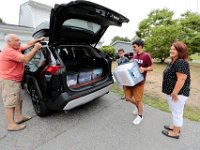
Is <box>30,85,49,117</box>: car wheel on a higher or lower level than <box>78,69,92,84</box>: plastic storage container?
lower

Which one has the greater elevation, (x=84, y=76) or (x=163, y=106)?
(x=84, y=76)

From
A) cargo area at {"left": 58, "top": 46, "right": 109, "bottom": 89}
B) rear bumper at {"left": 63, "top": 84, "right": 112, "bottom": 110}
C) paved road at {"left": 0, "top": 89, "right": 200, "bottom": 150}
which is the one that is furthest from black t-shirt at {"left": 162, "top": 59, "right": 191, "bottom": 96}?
cargo area at {"left": 58, "top": 46, "right": 109, "bottom": 89}

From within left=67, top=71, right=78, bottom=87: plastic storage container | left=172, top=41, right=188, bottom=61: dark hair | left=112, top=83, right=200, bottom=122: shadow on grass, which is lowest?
left=112, top=83, right=200, bottom=122: shadow on grass

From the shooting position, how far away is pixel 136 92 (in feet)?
10.4

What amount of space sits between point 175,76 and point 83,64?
242 centimetres

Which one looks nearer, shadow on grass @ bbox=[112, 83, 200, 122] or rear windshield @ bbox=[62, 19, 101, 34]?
rear windshield @ bbox=[62, 19, 101, 34]

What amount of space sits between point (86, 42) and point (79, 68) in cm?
67

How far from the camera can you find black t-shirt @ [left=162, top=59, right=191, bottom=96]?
2.42 metres


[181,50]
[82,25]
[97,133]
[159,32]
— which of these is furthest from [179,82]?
[159,32]

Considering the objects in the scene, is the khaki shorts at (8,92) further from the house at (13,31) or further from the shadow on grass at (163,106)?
the house at (13,31)

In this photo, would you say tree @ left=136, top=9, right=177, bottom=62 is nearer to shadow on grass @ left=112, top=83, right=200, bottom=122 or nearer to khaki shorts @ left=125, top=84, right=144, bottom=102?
shadow on grass @ left=112, top=83, right=200, bottom=122

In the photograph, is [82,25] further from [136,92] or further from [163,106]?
[163,106]

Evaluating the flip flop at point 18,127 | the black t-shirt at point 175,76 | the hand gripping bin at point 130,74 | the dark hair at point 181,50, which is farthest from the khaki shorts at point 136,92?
the flip flop at point 18,127

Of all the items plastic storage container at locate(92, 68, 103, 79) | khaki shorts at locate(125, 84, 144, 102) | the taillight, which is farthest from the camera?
plastic storage container at locate(92, 68, 103, 79)
